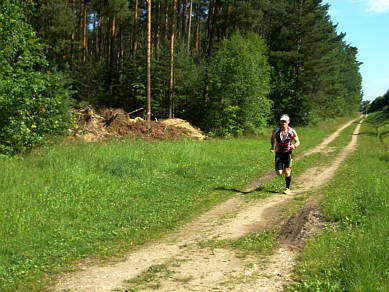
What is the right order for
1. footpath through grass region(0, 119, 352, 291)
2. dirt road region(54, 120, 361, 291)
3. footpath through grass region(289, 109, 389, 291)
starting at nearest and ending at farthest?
footpath through grass region(289, 109, 389, 291) → dirt road region(54, 120, 361, 291) → footpath through grass region(0, 119, 352, 291)

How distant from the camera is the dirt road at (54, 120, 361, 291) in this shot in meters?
4.45

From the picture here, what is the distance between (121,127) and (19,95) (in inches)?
390

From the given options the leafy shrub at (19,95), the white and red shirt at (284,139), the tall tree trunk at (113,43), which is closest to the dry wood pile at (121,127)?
the leafy shrub at (19,95)

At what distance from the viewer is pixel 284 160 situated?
9656mm

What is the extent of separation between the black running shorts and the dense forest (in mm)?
7626

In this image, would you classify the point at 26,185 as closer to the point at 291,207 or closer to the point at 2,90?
the point at 2,90

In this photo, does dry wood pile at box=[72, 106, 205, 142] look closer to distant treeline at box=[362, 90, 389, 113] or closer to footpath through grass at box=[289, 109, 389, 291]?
footpath through grass at box=[289, 109, 389, 291]

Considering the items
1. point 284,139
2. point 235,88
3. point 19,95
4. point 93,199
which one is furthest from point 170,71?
point 93,199

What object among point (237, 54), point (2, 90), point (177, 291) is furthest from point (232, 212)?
point (237, 54)

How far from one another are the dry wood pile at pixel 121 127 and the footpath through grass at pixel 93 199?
4859 mm

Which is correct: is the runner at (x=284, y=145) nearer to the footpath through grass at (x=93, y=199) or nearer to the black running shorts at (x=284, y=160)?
the black running shorts at (x=284, y=160)

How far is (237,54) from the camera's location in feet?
81.8

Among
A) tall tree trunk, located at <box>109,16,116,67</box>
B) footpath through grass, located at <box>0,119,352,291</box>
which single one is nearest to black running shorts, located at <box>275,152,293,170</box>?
footpath through grass, located at <box>0,119,352,291</box>

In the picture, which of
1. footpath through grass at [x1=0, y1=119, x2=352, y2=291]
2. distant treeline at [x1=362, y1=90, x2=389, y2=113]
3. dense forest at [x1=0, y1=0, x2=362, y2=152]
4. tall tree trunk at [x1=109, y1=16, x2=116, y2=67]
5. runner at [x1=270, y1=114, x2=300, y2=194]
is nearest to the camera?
footpath through grass at [x1=0, y1=119, x2=352, y2=291]
